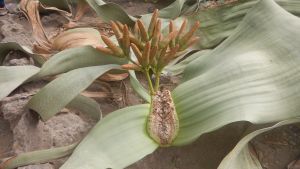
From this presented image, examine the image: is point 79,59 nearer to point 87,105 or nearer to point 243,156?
point 87,105

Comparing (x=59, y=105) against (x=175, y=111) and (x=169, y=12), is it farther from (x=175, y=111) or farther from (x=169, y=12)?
(x=169, y=12)

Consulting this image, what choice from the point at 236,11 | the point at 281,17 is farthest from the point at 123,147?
the point at 236,11

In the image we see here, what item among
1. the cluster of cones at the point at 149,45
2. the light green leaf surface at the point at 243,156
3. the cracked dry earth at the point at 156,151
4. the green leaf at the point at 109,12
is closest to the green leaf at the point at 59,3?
the green leaf at the point at 109,12

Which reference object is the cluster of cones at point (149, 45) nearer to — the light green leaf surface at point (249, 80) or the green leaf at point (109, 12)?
the light green leaf surface at point (249, 80)

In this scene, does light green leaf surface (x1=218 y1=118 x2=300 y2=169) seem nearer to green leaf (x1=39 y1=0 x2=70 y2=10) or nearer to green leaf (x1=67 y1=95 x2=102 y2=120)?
green leaf (x1=67 y1=95 x2=102 y2=120)

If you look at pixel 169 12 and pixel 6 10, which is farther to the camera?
pixel 6 10

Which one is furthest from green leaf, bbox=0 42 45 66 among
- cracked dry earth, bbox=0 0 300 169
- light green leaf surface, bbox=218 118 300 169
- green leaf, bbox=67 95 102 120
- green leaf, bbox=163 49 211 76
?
light green leaf surface, bbox=218 118 300 169
